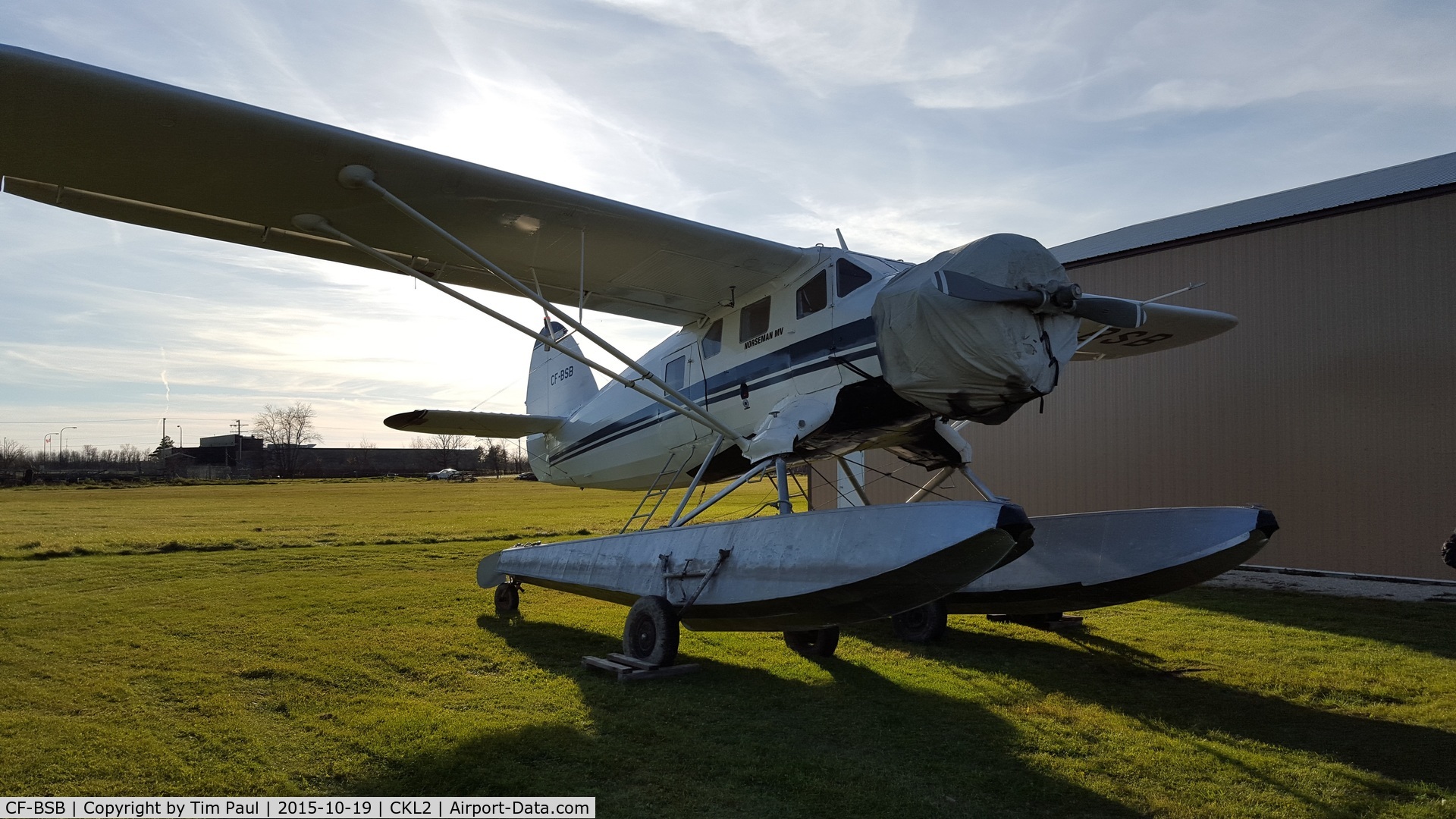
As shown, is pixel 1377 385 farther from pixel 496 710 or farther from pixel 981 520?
pixel 496 710

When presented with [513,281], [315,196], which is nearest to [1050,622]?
[513,281]

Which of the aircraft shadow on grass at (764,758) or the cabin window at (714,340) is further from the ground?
the cabin window at (714,340)

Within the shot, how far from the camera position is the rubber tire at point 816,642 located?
6.43m

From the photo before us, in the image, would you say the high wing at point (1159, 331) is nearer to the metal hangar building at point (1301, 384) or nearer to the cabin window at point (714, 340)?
the metal hangar building at point (1301, 384)

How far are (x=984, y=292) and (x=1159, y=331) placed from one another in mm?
Answer: 4252

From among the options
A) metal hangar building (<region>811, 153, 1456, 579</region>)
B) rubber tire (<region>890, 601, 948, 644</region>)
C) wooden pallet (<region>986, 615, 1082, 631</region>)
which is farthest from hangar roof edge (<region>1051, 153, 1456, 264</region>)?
rubber tire (<region>890, 601, 948, 644</region>)

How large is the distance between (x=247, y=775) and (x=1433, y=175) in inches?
569

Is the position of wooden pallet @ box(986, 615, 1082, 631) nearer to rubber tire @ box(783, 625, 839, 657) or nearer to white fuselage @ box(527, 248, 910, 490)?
rubber tire @ box(783, 625, 839, 657)

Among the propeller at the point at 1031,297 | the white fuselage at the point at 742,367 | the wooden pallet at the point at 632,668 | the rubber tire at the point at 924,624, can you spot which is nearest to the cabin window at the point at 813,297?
the white fuselage at the point at 742,367

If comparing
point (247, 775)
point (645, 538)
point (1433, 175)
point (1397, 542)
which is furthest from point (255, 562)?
point (1433, 175)

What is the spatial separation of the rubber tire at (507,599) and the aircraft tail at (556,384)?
9.37ft

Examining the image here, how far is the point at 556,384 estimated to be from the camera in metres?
11.2

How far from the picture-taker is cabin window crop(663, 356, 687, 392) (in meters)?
8.01

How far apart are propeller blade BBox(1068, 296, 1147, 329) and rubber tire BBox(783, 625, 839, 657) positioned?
2.93m
